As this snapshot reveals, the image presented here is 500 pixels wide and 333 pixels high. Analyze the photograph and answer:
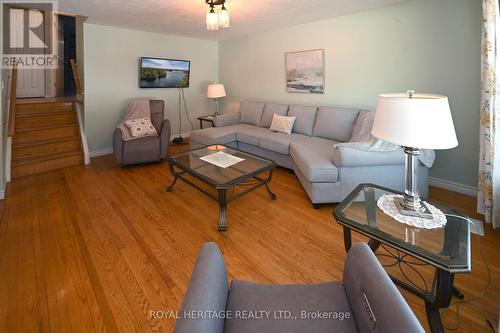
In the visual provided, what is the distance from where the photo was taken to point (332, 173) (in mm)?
2549

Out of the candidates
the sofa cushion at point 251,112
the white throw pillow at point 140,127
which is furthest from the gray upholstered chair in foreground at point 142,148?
the sofa cushion at point 251,112

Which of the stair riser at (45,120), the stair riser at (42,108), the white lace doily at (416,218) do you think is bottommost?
the white lace doily at (416,218)

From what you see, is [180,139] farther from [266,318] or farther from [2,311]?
[266,318]

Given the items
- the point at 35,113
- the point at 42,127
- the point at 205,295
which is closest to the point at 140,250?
the point at 205,295

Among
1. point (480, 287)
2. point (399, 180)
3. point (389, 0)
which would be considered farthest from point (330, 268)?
point (389, 0)

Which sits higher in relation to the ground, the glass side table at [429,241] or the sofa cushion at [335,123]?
the sofa cushion at [335,123]

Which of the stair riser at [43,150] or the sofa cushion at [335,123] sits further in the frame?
the stair riser at [43,150]

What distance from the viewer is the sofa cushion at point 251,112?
464 centimetres

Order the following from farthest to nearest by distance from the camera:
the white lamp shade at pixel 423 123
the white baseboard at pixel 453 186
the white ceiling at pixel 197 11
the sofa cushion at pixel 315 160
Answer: the white ceiling at pixel 197 11, the white baseboard at pixel 453 186, the sofa cushion at pixel 315 160, the white lamp shade at pixel 423 123

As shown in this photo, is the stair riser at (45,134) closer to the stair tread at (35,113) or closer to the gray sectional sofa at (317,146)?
the stair tread at (35,113)

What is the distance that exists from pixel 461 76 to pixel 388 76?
0.76 m

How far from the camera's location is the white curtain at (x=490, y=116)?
1.98 meters

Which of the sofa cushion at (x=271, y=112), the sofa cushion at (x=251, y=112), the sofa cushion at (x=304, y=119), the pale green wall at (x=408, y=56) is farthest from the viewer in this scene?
the sofa cushion at (x=251, y=112)

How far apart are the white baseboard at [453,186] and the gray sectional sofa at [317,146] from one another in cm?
62
